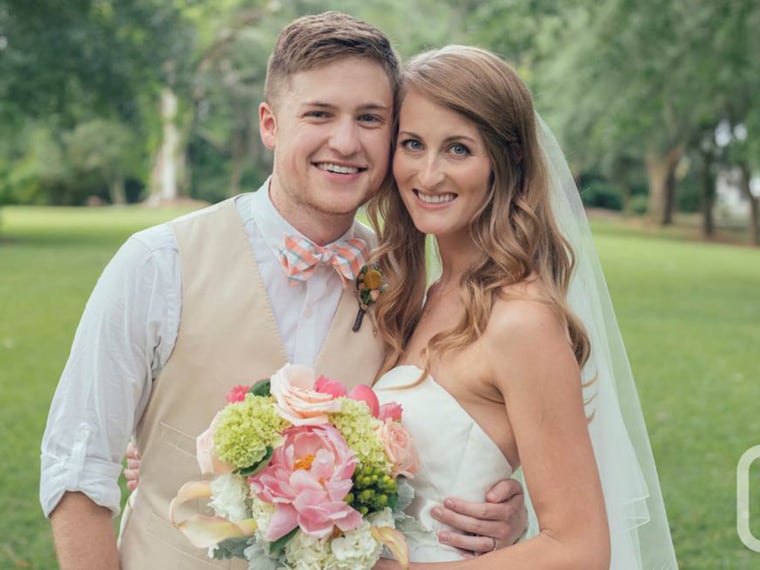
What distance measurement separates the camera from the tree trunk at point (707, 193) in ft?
125

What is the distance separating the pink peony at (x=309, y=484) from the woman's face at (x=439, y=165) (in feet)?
2.92

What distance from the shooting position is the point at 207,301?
281cm

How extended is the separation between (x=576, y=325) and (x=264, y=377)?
90cm

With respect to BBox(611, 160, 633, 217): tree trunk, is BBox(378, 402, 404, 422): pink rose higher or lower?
higher

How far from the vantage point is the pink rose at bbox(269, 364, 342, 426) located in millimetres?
2391

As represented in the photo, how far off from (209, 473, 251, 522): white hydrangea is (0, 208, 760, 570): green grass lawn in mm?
4116

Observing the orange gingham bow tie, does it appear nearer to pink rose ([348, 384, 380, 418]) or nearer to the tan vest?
the tan vest

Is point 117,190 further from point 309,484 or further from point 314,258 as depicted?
point 309,484

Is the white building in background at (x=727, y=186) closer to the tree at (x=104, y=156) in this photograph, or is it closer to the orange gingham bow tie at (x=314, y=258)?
the tree at (x=104, y=156)

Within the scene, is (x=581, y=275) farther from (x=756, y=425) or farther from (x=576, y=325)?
(x=756, y=425)

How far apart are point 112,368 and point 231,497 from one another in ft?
1.78

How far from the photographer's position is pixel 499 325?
2.78 metres

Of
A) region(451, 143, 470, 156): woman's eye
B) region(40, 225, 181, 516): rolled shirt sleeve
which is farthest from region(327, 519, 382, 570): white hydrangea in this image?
region(451, 143, 470, 156): woman's eye

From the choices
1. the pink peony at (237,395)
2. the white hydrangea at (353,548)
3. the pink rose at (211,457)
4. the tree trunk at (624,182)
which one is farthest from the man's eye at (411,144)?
the tree trunk at (624,182)
